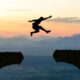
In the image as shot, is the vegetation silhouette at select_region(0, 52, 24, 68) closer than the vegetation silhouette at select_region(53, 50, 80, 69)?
No

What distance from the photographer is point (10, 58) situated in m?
53.5

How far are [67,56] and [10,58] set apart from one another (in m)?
→ 9.55

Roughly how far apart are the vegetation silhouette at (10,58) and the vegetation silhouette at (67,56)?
575cm

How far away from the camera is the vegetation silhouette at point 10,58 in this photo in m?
52.0

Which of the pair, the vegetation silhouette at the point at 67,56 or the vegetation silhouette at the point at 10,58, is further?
the vegetation silhouette at the point at 10,58

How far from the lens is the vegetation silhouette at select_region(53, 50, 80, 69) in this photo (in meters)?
51.7

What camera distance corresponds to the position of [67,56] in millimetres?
52469

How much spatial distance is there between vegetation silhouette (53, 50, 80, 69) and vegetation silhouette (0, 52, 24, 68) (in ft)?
18.9

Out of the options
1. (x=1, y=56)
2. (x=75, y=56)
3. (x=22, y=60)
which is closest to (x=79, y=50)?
(x=75, y=56)

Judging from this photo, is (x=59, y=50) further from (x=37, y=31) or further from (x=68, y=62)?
(x=37, y=31)

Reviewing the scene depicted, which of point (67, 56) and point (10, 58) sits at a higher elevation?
point (67, 56)

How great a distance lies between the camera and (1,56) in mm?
53125

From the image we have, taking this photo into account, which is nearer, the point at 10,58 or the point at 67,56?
the point at 67,56

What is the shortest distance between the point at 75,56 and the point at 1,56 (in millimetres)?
12284
